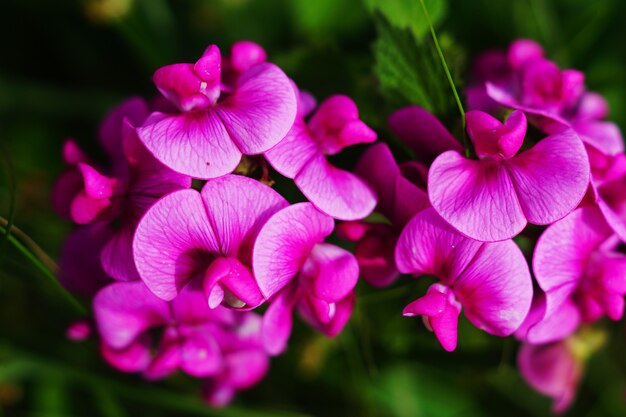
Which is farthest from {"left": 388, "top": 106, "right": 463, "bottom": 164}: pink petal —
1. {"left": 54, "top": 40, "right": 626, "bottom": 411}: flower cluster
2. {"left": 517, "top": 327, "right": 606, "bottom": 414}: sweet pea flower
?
{"left": 517, "top": 327, "right": 606, "bottom": 414}: sweet pea flower

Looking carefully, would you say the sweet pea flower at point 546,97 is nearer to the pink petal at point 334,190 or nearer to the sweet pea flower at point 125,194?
the pink petal at point 334,190

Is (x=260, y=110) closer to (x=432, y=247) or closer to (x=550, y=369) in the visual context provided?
(x=432, y=247)

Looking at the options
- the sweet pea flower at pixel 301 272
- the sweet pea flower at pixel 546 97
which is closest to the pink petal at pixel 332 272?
the sweet pea flower at pixel 301 272

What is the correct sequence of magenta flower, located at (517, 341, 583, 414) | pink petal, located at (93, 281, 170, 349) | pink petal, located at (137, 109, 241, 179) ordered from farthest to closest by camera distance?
magenta flower, located at (517, 341, 583, 414)
pink petal, located at (93, 281, 170, 349)
pink petal, located at (137, 109, 241, 179)

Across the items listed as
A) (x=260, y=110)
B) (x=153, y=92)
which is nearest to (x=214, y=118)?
(x=260, y=110)

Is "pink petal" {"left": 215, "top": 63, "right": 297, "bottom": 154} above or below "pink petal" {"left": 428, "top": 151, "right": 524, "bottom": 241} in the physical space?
above

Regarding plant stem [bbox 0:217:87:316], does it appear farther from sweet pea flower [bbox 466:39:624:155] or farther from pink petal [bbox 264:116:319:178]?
sweet pea flower [bbox 466:39:624:155]

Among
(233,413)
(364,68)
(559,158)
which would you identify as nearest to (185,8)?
(364,68)
